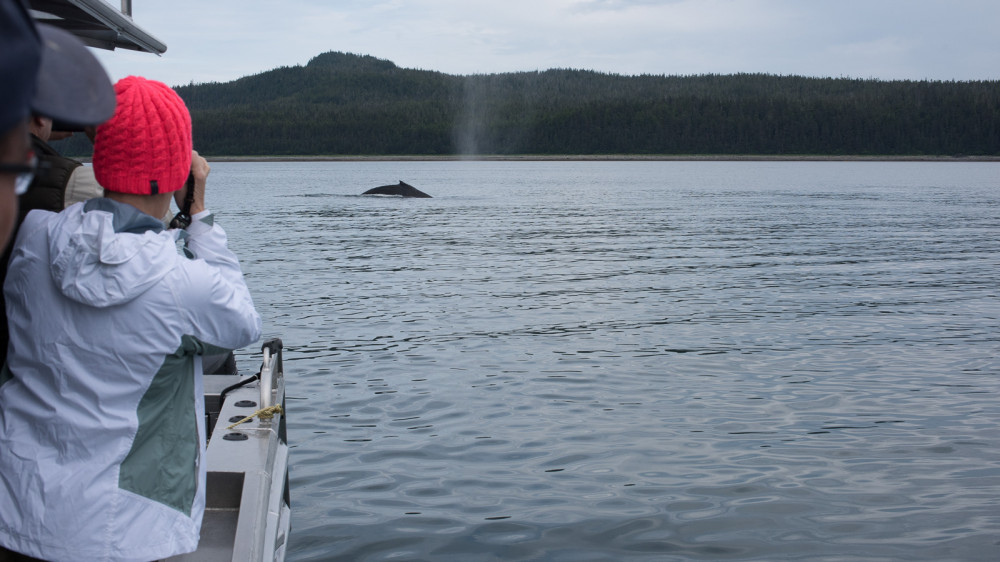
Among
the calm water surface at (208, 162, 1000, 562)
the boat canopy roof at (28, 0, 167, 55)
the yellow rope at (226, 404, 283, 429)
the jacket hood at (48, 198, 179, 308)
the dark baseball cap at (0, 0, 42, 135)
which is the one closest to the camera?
the dark baseball cap at (0, 0, 42, 135)

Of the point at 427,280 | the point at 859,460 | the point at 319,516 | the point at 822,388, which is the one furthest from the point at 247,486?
the point at 427,280

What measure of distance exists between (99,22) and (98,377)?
4.33 m

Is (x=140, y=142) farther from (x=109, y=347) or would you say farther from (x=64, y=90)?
(x=64, y=90)

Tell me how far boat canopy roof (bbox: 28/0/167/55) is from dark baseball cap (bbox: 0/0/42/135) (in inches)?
186

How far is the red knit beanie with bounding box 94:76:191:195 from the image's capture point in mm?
2717

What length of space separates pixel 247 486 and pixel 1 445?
1.71 m

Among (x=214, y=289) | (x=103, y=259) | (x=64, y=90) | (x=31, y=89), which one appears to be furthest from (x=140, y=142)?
(x=31, y=89)

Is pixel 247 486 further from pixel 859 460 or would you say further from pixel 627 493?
pixel 859 460

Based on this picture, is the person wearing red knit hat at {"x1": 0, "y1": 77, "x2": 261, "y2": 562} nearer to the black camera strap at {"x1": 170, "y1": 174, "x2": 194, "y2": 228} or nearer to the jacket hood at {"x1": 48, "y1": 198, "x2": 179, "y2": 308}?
the jacket hood at {"x1": 48, "y1": 198, "x2": 179, "y2": 308}

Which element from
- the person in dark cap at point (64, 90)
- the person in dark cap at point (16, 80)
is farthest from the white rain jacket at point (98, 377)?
the person in dark cap at point (16, 80)

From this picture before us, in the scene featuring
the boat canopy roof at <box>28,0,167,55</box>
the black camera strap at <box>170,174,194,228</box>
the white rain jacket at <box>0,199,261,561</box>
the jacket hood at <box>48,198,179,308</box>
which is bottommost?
the white rain jacket at <box>0,199,261,561</box>

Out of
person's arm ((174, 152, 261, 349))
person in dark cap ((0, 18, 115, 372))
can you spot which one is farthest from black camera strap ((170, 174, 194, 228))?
person in dark cap ((0, 18, 115, 372))

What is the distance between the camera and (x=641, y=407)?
10.3m

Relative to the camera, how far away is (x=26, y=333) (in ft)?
9.18
